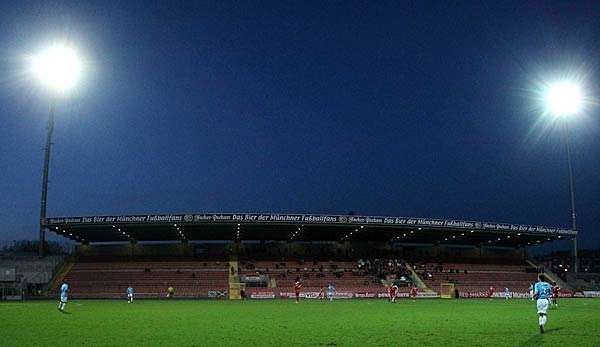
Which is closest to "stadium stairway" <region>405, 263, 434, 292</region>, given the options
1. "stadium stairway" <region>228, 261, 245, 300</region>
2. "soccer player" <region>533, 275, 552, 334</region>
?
"stadium stairway" <region>228, 261, 245, 300</region>

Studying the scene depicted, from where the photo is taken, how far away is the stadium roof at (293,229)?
57.5 m

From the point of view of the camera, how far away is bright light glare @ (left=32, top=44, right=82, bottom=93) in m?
50.0

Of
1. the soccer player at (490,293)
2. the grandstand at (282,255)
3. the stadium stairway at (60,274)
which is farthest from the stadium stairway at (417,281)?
the stadium stairway at (60,274)

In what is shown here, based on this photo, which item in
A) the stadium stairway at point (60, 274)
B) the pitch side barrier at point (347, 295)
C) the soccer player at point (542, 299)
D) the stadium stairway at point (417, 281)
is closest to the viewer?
the soccer player at point (542, 299)

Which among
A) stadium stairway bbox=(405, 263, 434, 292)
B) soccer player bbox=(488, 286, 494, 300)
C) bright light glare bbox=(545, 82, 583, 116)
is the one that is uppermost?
bright light glare bbox=(545, 82, 583, 116)

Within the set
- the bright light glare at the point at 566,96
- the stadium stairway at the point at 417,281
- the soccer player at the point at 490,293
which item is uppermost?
the bright light glare at the point at 566,96

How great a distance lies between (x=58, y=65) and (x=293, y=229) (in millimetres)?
29348

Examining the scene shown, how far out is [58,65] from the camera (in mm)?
50500

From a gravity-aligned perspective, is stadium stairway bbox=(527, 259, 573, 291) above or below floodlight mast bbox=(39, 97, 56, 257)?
below

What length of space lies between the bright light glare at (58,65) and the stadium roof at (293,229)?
14815 mm

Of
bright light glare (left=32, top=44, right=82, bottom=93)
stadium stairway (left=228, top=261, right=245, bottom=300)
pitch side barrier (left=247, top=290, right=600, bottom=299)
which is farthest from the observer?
stadium stairway (left=228, top=261, right=245, bottom=300)

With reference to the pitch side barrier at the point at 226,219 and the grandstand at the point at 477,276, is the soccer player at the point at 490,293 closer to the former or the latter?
the grandstand at the point at 477,276

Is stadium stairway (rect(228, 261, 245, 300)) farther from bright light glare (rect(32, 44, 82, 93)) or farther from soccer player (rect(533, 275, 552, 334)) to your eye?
soccer player (rect(533, 275, 552, 334))

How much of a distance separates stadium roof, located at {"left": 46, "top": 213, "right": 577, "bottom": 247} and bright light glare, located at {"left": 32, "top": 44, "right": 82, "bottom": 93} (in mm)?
14815
